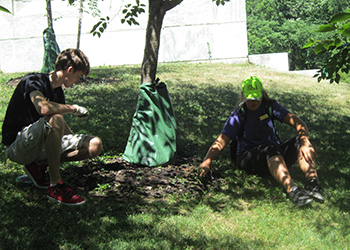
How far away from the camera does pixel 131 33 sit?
1644 cm

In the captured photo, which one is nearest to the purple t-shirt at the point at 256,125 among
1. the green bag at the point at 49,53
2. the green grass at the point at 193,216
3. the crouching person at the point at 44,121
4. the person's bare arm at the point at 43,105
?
the green grass at the point at 193,216

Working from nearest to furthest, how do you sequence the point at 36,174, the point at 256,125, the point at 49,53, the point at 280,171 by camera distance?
the point at 36,174
the point at 280,171
the point at 256,125
the point at 49,53

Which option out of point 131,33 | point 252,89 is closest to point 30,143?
point 252,89

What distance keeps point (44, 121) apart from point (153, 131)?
1654 mm

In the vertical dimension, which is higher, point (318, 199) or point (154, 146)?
point (154, 146)

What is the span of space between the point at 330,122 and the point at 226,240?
5559 mm

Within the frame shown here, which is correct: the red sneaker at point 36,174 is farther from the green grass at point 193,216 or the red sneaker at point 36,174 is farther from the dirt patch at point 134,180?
the dirt patch at point 134,180

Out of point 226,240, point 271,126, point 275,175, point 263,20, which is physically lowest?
point 226,240

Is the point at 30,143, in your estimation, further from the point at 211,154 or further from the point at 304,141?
the point at 304,141

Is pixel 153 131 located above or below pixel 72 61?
below

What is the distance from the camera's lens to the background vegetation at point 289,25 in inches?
1237

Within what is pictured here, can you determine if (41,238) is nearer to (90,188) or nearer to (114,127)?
(90,188)

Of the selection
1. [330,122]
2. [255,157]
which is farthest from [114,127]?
[330,122]

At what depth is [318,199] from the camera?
3723mm
